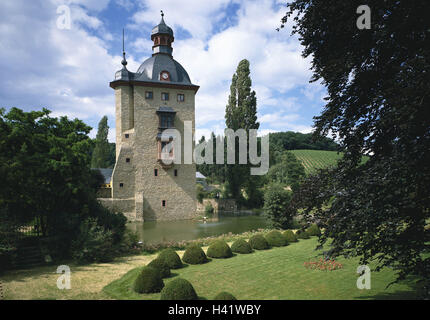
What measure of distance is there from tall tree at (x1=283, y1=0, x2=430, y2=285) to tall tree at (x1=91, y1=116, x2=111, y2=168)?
46.3 m

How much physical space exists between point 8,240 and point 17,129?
540 centimetres

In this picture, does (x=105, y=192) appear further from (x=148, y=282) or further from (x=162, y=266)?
(x=148, y=282)

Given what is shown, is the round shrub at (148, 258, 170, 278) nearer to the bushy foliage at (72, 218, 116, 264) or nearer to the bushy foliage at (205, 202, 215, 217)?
the bushy foliage at (72, 218, 116, 264)

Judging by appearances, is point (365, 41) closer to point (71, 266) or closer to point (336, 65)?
point (336, 65)

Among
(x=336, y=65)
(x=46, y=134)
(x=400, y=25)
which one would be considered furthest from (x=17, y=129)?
(x=400, y=25)

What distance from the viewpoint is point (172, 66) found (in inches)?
1350

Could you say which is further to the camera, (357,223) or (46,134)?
(46,134)

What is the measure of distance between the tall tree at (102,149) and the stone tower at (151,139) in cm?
1821

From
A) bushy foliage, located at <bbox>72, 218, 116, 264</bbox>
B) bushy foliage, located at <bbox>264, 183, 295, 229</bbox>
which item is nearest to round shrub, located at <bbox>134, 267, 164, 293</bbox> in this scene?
bushy foliage, located at <bbox>72, 218, 116, 264</bbox>

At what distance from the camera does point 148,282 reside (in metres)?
10.1

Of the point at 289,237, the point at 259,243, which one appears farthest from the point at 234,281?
the point at 289,237

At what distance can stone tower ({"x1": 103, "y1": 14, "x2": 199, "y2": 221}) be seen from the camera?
32375 millimetres

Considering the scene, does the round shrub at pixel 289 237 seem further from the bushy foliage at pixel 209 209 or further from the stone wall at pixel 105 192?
→ the stone wall at pixel 105 192

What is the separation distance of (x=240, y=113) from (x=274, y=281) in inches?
1262
